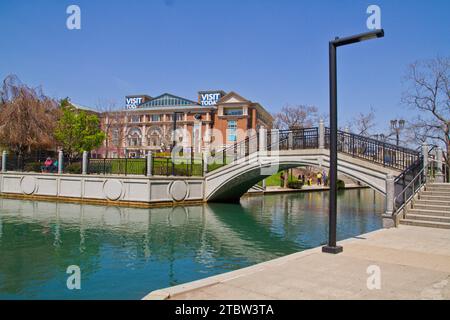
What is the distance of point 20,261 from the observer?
29.5 ft

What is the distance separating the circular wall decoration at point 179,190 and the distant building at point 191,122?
40.2 meters

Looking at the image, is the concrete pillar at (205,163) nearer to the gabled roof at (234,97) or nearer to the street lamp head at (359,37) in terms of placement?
the street lamp head at (359,37)

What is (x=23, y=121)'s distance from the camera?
30.3m

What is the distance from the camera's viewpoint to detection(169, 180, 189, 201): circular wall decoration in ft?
73.2

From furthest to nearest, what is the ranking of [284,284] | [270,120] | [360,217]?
[270,120], [360,217], [284,284]

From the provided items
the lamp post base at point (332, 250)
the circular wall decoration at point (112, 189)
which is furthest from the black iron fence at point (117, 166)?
the lamp post base at point (332, 250)

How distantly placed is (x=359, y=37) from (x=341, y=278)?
4.72m

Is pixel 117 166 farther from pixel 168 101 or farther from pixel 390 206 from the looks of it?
pixel 168 101

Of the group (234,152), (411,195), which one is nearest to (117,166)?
(234,152)

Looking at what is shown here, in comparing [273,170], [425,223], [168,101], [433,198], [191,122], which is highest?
[168,101]

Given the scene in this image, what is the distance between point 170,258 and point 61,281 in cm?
286

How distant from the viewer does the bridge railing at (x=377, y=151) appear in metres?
15.2
